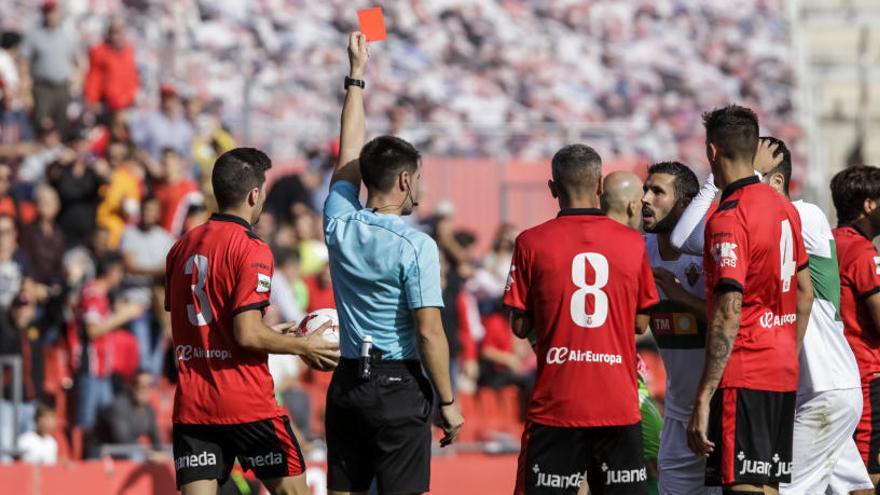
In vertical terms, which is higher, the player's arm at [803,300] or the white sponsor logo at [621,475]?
the player's arm at [803,300]

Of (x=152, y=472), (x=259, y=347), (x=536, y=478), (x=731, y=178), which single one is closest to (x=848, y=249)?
(x=731, y=178)

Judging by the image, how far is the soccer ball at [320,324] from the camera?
25.7 feet

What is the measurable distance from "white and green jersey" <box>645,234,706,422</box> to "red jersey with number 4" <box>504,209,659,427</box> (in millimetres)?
724

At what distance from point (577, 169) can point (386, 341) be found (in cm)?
126

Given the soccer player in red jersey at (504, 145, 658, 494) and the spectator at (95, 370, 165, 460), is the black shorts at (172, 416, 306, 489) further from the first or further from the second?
the spectator at (95, 370, 165, 460)

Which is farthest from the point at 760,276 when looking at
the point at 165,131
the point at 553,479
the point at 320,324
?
the point at 165,131

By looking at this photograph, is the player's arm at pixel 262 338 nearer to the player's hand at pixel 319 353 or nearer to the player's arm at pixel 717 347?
the player's hand at pixel 319 353

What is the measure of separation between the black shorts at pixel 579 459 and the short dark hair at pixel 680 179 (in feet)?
4.75

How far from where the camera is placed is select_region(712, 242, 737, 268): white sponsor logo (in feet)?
22.6

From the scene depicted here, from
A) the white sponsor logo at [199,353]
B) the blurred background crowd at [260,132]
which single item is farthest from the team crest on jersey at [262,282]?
the blurred background crowd at [260,132]

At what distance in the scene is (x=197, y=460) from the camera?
7.59 meters

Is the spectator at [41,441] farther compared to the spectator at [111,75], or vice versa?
the spectator at [111,75]

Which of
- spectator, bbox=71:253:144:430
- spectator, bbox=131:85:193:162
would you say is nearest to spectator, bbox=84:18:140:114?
spectator, bbox=131:85:193:162

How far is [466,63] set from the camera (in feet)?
90.7
